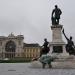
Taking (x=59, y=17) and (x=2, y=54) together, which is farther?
(x=2, y=54)

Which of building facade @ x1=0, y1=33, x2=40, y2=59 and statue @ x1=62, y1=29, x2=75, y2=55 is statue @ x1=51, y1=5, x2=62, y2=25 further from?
building facade @ x1=0, y1=33, x2=40, y2=59

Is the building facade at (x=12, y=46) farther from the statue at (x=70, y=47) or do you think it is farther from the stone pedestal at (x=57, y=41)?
the stone pedestal at (x=57, y=41)

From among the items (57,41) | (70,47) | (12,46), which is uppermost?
(12,46)

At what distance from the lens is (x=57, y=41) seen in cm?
3766

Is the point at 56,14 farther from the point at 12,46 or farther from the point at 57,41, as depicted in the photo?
the point at 12,46

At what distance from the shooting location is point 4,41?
639 ft

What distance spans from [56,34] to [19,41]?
155592 millimetres

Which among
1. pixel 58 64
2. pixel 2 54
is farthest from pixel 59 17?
pixel 2 54

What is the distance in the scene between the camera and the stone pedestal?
3744 centimetres

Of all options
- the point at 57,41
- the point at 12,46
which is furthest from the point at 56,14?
the point at 12,46

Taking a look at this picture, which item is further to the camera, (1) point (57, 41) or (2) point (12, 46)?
(2) point (12, 46)

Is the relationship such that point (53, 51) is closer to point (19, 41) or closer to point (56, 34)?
point (56, 34)

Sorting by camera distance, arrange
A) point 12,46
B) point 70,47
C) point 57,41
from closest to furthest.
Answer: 1. point 57,41
2. point 70,47
3. point 12,46

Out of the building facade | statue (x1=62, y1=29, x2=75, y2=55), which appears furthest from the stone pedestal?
the building facade
